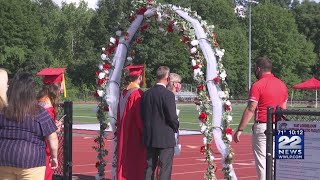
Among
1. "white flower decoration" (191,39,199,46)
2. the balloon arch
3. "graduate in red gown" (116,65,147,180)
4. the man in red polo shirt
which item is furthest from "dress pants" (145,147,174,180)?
"white flower decoration" (191,39,199,46)

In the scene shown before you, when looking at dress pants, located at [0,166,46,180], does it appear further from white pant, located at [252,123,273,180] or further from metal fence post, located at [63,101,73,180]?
white pant, located at [252,123,273,180]

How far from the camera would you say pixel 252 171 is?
503 inches

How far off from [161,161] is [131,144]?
922 mm

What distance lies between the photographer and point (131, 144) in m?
9.34

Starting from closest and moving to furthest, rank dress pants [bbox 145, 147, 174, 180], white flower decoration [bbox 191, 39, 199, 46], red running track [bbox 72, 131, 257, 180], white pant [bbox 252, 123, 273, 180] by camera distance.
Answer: white pant [bbox 252, 123, 273, 180] → dress pants [bbox 145, 147, 174, 180] → white flower decoration [bbox 191, 39, 199, 46] → red running track [bbox 72, 131, 257, 180]

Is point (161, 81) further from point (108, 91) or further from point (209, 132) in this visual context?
point (108, 91)

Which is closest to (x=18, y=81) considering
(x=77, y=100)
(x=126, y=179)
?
(x=126, y=179)

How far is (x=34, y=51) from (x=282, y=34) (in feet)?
114

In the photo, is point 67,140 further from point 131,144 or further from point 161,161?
point 161,161

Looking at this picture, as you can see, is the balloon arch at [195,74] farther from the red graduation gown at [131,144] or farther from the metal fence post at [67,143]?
the metal fence post at [67,143]

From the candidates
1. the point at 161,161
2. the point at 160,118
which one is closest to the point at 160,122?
the point at 160,118

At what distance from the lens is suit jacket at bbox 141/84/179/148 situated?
8375 mm

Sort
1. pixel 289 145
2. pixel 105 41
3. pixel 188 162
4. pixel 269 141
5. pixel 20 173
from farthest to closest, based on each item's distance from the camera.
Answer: pixel 105 41 → pixel 188 162 → pixel 269 141 → pixel 289 145 → pixel 20 173

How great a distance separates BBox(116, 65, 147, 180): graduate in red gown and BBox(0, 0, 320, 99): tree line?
4878 centimetres
